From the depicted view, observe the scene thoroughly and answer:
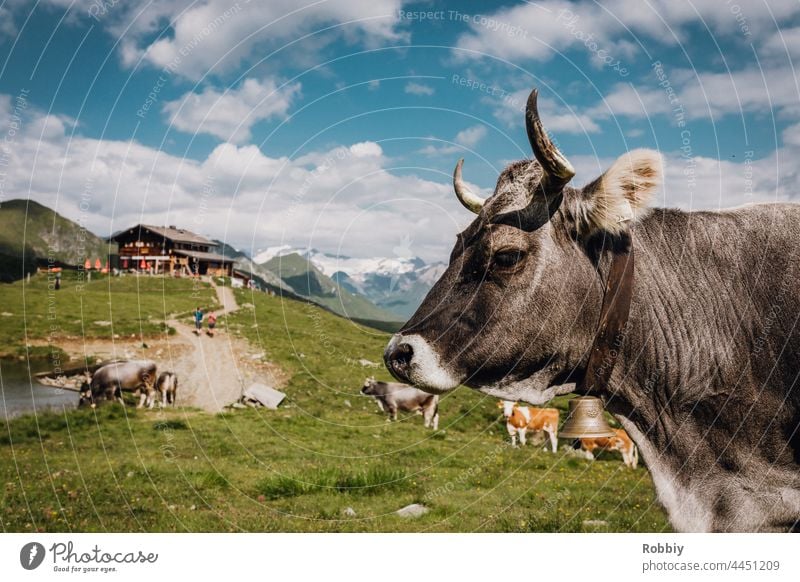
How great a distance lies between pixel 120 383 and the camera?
1515cm

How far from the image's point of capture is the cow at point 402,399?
16.4 meters

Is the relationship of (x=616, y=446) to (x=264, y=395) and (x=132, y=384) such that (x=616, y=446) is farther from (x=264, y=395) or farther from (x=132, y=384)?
(x=132, y=384)

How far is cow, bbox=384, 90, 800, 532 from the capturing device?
324cm

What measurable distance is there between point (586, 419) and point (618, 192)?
159cm

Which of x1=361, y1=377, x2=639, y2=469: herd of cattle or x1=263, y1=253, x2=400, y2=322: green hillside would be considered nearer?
x1=263, y1=253, x2=400, y2=322: green hillside

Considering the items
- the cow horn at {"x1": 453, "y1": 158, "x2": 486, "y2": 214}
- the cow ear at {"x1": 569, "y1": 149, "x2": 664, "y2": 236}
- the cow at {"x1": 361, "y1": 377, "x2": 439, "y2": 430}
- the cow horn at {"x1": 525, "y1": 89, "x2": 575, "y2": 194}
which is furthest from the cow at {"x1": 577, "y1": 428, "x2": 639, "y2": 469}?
the cow horn at {"x1": 525, "y1": 89, "x2": 575, "y2": 194}

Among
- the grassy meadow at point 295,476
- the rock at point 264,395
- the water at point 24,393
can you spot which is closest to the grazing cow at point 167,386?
the grassy meadow at point 295,476

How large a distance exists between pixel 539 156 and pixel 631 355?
128 centimetres

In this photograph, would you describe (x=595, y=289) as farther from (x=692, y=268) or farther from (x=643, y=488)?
(x=643, y=488)

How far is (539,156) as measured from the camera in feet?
10.0

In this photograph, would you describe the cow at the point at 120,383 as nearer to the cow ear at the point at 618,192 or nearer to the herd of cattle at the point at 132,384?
the herd of cattle at the point at 132,384

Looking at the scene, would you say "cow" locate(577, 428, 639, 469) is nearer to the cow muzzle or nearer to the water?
the cow muzzle

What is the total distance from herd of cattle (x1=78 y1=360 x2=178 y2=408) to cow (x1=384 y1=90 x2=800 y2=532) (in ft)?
42.4
